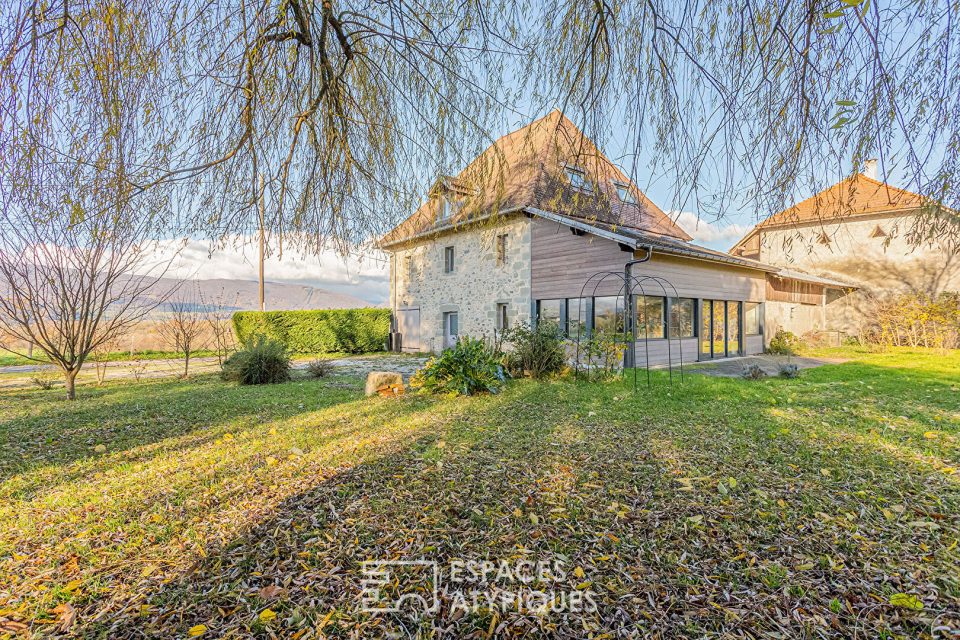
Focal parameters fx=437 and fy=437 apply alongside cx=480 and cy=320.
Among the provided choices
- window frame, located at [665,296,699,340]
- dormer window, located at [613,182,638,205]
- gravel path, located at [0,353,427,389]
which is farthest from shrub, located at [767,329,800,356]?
dormer window, located at [613,182,638,205]

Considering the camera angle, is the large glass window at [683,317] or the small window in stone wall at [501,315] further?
the small window in stone wall at [501,315]

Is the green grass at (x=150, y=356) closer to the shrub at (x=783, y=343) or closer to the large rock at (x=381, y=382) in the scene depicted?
the large rock at (x=381, y=382)

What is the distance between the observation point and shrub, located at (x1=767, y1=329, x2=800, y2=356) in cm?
1452

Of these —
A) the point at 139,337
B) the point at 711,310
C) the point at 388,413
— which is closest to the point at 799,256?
the point at 711,310

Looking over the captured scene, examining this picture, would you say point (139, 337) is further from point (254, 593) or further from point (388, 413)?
point (254, 593)

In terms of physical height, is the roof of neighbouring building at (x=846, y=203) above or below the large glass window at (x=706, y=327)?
above

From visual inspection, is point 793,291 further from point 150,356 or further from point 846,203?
point 150,356

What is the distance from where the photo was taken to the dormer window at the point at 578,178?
2652 mm

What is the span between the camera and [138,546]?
2.17 metres

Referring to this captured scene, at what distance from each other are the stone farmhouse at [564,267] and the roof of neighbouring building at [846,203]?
75 centimetres

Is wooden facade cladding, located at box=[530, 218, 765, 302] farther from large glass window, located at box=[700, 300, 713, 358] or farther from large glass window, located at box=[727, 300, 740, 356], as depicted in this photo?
large glass window, located at box=[727, 300, 740, 356]

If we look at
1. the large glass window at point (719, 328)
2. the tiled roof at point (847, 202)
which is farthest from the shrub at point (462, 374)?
the large glass window at point (719, 328)

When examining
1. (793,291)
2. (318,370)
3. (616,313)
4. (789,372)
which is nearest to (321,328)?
(318,370)

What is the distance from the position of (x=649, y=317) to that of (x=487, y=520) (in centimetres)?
918
